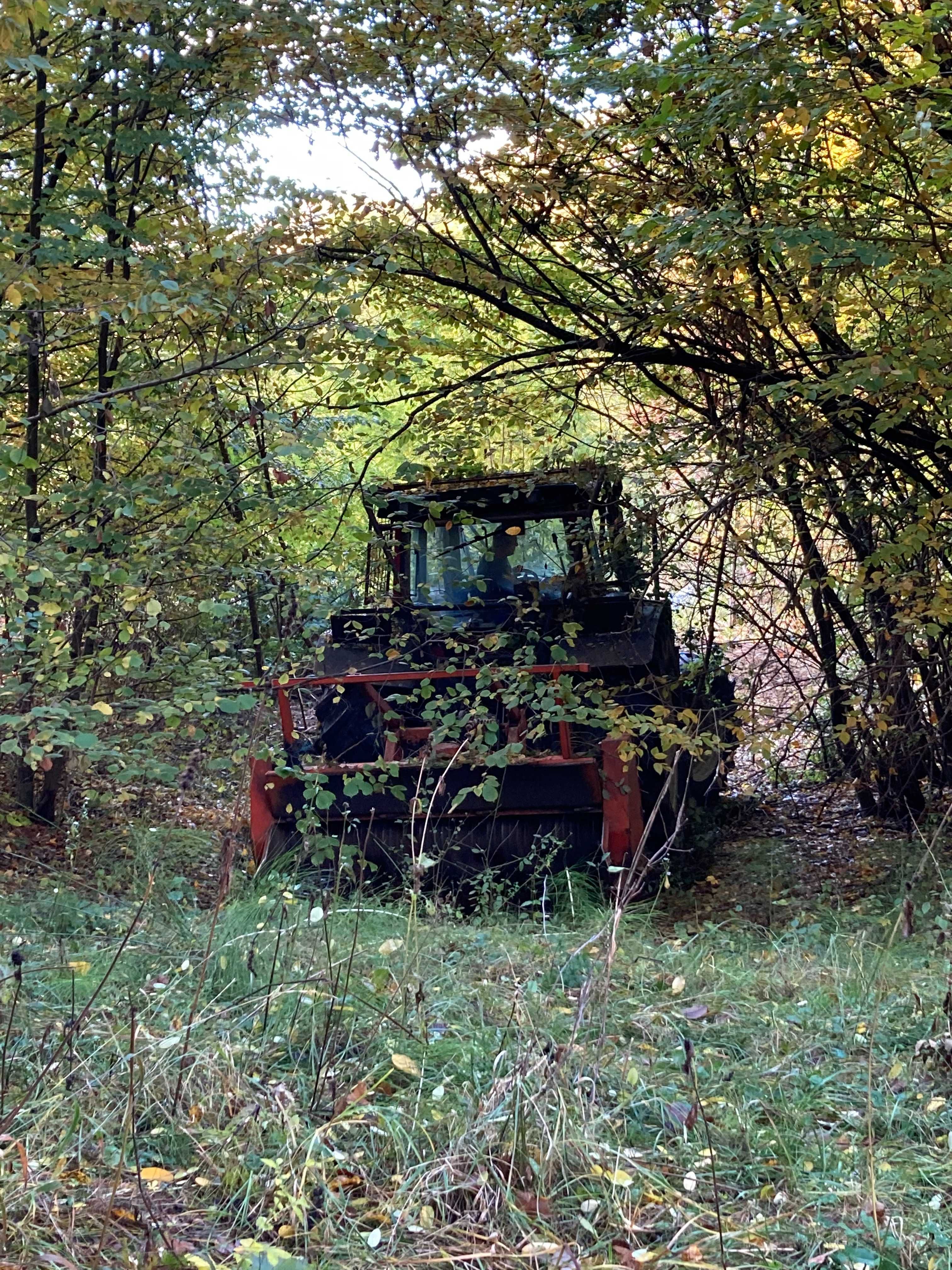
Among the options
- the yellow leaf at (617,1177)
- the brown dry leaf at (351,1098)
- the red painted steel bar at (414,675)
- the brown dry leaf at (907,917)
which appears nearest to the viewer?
the yellow leaf at (617,1177)

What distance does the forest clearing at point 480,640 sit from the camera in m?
2.52

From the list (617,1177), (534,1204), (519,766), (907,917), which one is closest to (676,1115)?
(617,1177)

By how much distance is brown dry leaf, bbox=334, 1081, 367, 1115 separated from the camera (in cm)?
261

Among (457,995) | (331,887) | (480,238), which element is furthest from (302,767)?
(480,238)

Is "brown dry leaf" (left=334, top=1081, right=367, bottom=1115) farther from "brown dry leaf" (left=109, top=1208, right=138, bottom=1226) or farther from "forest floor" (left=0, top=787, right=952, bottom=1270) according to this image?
"brown dry leaf" (left=109, top=1208, right=138, bottom=1226)

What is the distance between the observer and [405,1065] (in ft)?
9.00

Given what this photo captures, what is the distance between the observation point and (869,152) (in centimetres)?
528

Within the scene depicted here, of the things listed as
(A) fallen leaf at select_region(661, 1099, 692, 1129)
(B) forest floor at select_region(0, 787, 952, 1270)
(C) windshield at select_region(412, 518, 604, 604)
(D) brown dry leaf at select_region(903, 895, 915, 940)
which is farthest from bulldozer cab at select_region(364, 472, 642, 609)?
(A) fallen leaf at select_region(661, 1099, 692, 1129)

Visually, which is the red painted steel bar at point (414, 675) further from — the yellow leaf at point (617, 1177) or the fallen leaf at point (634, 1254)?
the fallen leaf at point (634, 1254)

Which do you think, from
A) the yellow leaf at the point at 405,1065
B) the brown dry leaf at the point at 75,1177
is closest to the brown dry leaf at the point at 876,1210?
the yellow leaf at the point at 405,1065

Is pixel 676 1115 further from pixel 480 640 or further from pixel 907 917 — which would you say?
pixel 480 640

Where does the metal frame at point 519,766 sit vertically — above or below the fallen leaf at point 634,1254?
above

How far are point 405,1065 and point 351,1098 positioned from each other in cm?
18

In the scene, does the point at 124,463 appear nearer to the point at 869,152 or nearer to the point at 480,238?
the point at 480,238
